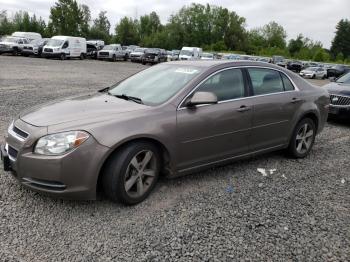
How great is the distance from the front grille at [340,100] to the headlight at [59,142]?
7.25 metres

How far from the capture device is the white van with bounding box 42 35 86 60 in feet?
104

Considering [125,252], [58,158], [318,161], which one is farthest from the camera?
[318,161]

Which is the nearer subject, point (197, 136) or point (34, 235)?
point (34, 235)

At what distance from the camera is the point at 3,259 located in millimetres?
2830

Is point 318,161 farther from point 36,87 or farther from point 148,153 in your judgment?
point 36,87

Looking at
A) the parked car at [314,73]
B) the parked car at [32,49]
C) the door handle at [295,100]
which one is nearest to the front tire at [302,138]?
the door handle at [295,100]

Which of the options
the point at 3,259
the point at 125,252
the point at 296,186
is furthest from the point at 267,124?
the point at 3,259

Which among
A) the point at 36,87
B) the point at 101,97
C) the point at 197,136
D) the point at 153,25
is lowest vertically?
the point at 36,87

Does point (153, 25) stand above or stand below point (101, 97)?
above

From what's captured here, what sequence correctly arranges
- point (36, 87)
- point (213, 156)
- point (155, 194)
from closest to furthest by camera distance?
1. point (155, 194)
2. point (213, 156)
3. point (36, 87)

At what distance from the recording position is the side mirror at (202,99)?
4.05 metres

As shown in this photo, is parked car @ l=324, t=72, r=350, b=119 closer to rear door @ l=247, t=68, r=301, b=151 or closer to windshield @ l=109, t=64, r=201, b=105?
rear door @ l=247, t=68, r=301, b=151

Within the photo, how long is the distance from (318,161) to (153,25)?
98118mm

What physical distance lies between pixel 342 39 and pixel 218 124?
106311 mm
